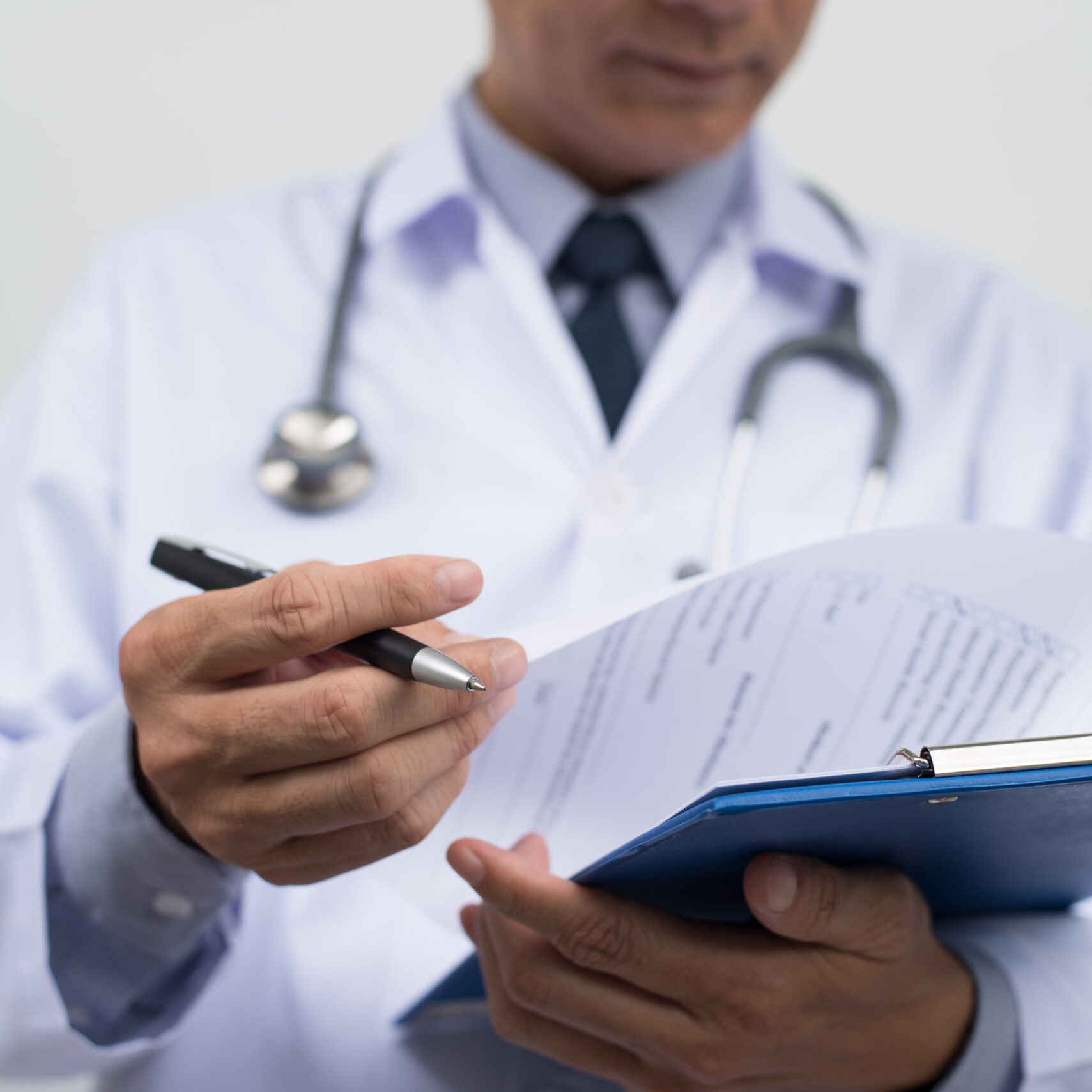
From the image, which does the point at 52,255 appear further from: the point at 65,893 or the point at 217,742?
the point at 217,742

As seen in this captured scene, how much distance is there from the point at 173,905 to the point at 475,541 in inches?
11.1

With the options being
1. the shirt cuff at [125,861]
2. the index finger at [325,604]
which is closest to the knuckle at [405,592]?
the index finger at [325,604]

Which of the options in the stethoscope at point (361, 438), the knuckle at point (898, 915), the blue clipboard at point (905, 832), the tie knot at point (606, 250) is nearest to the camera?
the blue clipboard at point (905, 832)

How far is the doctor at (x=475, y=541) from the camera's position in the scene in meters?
0.40

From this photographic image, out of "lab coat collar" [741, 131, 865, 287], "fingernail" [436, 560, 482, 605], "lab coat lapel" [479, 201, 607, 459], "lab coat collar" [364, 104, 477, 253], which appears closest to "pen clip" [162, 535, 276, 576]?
"fingernail" [436, 560, 482, 605]

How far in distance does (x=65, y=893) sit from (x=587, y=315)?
0.53 m

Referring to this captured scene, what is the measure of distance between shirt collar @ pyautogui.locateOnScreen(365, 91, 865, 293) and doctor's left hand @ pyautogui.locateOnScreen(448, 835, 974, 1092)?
0.52 m

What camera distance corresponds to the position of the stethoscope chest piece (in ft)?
2.13

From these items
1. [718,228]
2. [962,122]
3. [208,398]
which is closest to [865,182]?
[962,122]

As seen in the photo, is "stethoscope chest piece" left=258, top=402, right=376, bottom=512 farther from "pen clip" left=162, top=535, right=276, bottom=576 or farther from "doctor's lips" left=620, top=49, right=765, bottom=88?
"doctor's lips" left=620, top=49, right=765, bottom=88

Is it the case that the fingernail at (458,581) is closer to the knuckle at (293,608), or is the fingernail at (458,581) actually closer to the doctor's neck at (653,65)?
the knuckle at (293,608)

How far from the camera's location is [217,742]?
0.39 metres

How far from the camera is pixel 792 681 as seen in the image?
44 cm

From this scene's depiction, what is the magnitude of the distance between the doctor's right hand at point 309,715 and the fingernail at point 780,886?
0.12m
